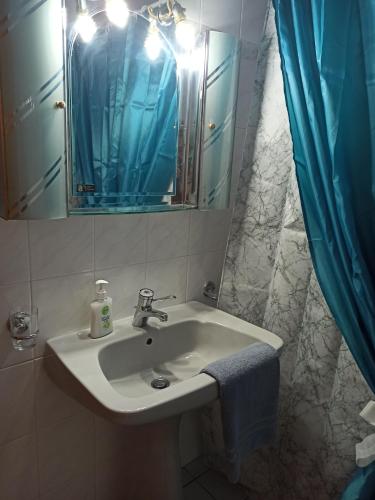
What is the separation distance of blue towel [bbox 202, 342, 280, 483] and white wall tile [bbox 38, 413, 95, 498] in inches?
19.6

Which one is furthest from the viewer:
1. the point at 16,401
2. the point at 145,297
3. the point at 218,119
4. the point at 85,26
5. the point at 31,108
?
the point at 218,119

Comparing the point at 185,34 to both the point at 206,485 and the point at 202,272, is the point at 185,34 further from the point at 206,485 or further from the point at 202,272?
the point at 206,485

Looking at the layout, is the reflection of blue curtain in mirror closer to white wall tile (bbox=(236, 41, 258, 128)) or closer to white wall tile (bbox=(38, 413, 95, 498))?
white wall tile (bbox=(236, 41, 258, 128))

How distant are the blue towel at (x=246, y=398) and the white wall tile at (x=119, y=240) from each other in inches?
17.7

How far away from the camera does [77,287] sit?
1140mm

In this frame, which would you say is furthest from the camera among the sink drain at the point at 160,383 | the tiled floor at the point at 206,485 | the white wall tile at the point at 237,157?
the tiled floor at the point at 206,485

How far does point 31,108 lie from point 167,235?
632 millimetres

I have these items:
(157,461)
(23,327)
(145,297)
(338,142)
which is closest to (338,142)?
(338,142)

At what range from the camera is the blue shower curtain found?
88 centimetres

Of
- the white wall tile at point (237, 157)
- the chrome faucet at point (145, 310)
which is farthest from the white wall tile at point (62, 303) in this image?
the white wall tile at point (237, 157)

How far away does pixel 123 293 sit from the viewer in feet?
4.13

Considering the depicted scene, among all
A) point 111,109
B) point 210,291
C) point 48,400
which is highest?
point 111,109

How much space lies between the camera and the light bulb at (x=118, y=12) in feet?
3.35

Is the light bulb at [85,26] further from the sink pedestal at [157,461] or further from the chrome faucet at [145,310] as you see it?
the sink pedestal at [157,461]
